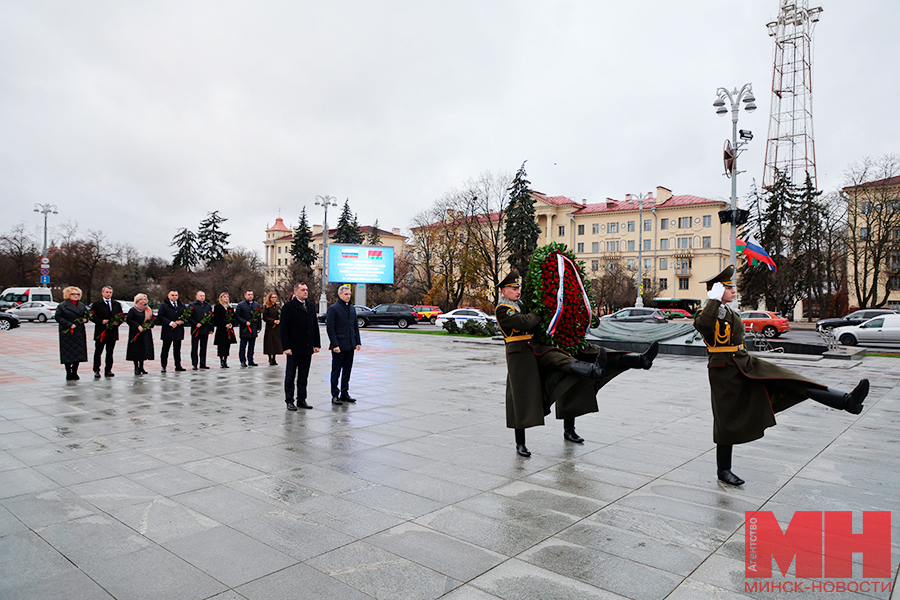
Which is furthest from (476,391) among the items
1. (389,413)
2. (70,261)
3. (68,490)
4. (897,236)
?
(70,261)

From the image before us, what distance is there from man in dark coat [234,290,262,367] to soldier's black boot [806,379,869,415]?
1277cm

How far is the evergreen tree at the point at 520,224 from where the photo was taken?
49.5m

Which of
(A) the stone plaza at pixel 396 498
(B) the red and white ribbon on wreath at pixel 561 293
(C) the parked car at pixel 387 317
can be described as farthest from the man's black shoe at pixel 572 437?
(C) the parked car at pixel 387 317

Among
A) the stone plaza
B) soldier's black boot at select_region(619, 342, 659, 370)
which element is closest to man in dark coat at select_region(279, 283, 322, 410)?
the stone plaza

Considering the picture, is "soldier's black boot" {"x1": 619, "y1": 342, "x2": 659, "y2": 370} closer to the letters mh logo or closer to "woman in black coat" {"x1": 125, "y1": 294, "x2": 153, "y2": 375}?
the letters mh logo

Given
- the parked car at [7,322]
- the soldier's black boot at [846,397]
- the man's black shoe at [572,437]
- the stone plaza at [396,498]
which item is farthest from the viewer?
the parked car at [7,322]

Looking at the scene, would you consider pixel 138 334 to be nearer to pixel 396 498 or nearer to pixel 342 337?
pixel 342 337

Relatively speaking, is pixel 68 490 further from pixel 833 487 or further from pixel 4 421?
pixel 833 487

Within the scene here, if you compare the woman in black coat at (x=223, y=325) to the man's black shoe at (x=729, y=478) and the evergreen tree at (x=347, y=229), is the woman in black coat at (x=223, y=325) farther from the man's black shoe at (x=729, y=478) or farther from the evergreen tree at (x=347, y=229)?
the evergreen tree at (x=347, y=229)

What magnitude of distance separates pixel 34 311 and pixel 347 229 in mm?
38245

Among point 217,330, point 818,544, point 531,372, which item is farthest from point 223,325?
point 818,544

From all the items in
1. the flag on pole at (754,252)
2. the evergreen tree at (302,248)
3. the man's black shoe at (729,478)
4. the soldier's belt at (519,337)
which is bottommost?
the man's black shoe at (729,478)

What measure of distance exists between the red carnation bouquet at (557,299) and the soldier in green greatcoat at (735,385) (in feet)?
4.21

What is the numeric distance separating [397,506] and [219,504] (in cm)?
140
